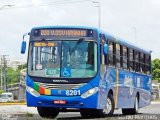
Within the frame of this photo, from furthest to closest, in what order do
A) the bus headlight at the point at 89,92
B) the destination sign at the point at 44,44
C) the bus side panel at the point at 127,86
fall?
the bus side panel at the point at 127,86 → the destination sign at the point at 44,44 → the bus headlight at the point at 89,92

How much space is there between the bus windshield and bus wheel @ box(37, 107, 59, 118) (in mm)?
1641

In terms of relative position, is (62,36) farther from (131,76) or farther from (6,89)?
(6,89)

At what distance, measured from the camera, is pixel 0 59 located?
133 m

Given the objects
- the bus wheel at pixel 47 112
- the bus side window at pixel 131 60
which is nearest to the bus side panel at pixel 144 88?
the bus side window at pixel 131 60

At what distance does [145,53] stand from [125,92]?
4592 millimetres

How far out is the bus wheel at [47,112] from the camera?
70.0 feet

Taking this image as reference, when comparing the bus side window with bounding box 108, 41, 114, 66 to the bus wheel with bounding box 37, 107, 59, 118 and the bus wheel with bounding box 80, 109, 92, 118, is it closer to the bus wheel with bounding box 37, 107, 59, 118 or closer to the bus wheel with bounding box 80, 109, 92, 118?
the bus wheel with bounding box 80, 109, 92, 118

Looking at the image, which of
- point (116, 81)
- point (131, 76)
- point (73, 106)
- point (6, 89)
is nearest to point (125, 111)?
point (131, 76)

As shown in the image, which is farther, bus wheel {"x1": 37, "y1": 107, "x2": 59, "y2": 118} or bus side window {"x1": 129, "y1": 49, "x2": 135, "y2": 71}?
bus side window {"x1": 129, "y1": 49, "x2": 135, "y2": 71}

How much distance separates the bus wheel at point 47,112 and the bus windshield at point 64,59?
164 cm

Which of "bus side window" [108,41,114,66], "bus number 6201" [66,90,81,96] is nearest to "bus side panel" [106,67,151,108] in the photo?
"bus side window" [108,41,114,66]

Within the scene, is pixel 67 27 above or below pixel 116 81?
above

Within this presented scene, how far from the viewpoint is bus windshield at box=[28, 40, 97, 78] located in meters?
19.9

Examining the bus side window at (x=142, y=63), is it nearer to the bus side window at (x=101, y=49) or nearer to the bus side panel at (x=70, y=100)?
the bus side window at (x=101, y=49)
